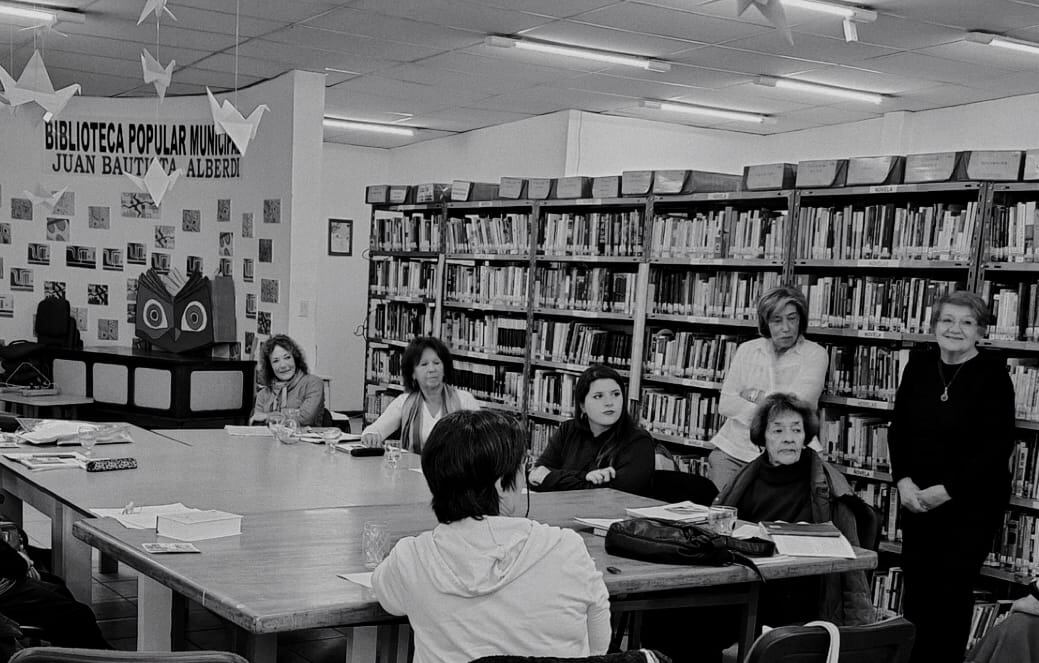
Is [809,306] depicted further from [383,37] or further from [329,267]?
[329,267]

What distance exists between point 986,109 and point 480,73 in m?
4.33

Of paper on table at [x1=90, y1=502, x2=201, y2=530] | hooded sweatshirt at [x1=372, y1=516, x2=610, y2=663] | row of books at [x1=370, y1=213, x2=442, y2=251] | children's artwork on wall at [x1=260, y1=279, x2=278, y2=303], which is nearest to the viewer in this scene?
hooded sweatshirt at [x1=372, y1=516, x2=610, y2=663]

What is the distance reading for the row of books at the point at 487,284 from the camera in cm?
781

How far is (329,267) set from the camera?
13.0 meters

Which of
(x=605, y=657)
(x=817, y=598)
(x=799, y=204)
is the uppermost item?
(x=799, y=204)

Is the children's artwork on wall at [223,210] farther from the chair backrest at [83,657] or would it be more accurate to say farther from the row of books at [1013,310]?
the chair backrest at [83,657]

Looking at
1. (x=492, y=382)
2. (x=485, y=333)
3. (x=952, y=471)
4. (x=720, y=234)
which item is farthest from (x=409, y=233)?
(x=952, y=471)

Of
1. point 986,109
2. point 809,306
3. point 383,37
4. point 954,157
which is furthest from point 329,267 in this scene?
point 954,157

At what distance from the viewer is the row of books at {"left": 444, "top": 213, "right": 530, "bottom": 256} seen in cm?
778

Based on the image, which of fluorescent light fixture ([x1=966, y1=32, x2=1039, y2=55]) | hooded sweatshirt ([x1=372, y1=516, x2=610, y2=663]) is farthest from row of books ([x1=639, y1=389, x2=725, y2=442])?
hooded sweatshirt ([x1=372, y1=516, x2=610, y2=663])

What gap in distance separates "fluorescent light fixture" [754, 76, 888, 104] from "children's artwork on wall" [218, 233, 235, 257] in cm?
471

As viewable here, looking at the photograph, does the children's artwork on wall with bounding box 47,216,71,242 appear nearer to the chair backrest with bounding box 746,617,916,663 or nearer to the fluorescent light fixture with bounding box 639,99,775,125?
the fluorescent light fixture with bounding box 639,99,775,125

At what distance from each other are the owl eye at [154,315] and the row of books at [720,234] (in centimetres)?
520

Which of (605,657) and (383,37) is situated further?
(383,37)
